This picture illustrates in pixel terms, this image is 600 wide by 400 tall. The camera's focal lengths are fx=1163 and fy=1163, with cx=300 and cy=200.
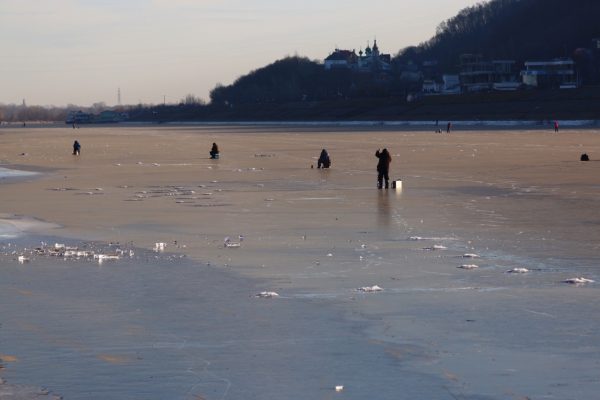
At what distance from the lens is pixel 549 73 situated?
598ft

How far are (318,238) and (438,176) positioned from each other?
17796 millimetres

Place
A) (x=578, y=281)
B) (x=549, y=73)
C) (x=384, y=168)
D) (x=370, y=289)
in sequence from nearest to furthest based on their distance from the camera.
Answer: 1. (x=370, y=289)
2. (x=578, y=281)
3. (x=384, y=168)
4. (x=549, y=73)

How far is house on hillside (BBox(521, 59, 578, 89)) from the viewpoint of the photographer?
179750mm

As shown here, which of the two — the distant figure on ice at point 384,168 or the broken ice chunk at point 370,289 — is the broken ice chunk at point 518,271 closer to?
the broken ice chunk at point 370,289

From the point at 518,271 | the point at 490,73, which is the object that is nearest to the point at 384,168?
the point at 518,271

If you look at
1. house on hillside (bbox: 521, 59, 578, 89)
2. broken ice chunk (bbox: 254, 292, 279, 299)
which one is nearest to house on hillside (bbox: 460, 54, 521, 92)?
house on hillside (bbox: 521, 59, 578, 89)

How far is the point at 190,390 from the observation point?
8.95 meters

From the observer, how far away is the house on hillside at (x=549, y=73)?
180m

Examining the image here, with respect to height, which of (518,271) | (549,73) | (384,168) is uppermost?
(549,73)

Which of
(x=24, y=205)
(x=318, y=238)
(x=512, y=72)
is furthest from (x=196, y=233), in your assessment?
(x=512, y=72)

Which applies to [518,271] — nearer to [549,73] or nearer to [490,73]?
[549,73]

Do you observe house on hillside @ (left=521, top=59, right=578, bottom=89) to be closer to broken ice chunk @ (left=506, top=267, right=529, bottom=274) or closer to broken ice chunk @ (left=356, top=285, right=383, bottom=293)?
broken ice chunk @ (left=506, top=267, right=529, bottom=274)

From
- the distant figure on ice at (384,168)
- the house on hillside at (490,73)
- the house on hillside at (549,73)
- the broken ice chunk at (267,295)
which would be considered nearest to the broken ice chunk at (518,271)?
the broken ice chunk at (267,295)

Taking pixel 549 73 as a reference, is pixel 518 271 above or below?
below
